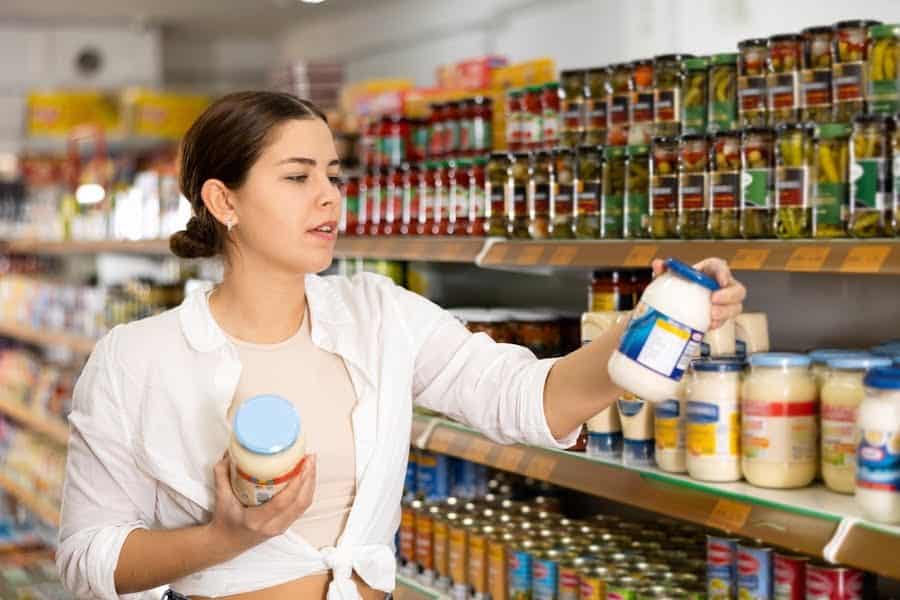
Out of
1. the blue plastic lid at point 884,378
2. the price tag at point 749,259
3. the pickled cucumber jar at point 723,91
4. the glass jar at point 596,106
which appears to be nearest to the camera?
the blue plastic lid at point 884,378

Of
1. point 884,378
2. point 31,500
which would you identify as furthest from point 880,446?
point 31,500

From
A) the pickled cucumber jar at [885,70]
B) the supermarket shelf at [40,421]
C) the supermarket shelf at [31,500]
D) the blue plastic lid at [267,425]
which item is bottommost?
the supermarket shelf at [31,500]

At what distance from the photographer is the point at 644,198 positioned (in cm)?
266

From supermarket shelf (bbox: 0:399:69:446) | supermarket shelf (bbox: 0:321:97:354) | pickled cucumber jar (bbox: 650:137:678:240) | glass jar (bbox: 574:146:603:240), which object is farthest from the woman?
supermarket shelf (bbox: 0:399:69:446)

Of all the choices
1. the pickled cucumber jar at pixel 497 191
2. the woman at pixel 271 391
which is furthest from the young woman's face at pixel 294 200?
the pickled cucumber jar at pixel 497 191

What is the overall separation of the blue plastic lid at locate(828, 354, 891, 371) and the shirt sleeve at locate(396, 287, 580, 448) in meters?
0.46

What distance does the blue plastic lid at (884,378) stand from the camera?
6.14 feet

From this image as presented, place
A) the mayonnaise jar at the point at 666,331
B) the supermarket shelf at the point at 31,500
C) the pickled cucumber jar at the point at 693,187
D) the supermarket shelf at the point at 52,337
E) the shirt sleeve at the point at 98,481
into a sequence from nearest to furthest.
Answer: the mayonnaise jar at the point at 666,331, the shirt sleeve at the point at 98,481, the pickled cucumber jar at the point at 693,187, the supermarket shelf at the point at 52,337, the supermarket shelf at the point at 31,500

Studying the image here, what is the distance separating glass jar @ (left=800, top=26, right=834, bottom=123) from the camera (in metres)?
2.35

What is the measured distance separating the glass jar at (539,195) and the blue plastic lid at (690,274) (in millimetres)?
1230

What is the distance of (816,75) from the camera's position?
238cm

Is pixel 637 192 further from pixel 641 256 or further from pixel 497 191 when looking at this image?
pixel 497 191

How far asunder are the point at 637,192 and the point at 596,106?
0.31 metres

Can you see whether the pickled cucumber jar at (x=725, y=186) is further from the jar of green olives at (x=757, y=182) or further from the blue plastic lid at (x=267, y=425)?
the blue plastic lid at (x=267, y=425)
